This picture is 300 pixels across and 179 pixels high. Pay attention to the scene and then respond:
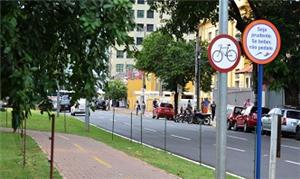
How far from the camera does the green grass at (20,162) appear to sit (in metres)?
11.6

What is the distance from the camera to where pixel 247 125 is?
117ft

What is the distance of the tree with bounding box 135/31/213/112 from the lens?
62.1m

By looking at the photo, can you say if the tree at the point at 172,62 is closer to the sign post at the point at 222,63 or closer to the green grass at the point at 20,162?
the green grass at the point at 20,162

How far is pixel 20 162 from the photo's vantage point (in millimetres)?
13430

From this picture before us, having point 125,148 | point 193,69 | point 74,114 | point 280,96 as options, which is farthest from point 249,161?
point 193,69

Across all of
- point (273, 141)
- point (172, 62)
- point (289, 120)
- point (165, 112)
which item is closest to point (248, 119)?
point (289, 120)

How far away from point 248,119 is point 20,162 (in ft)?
78.6

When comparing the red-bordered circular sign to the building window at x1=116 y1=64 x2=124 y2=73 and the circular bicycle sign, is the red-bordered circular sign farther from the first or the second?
the building window at x1=116 y1=64 x2=124 y2=73

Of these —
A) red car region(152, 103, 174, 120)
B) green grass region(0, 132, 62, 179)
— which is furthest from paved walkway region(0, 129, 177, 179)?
red car region(152, 103, 174, 120)

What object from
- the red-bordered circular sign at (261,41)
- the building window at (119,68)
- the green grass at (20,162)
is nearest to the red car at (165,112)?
the green grass at (20,162)

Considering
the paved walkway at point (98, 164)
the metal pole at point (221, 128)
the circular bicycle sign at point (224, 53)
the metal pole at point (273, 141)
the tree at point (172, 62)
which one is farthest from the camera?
the tree at point (172, 62)

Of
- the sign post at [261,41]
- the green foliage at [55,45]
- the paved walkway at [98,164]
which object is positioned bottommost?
the paved walkway at [98,164]

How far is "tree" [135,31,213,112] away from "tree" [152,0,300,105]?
26448 mm

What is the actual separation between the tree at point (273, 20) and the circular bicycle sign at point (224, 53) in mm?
21069
